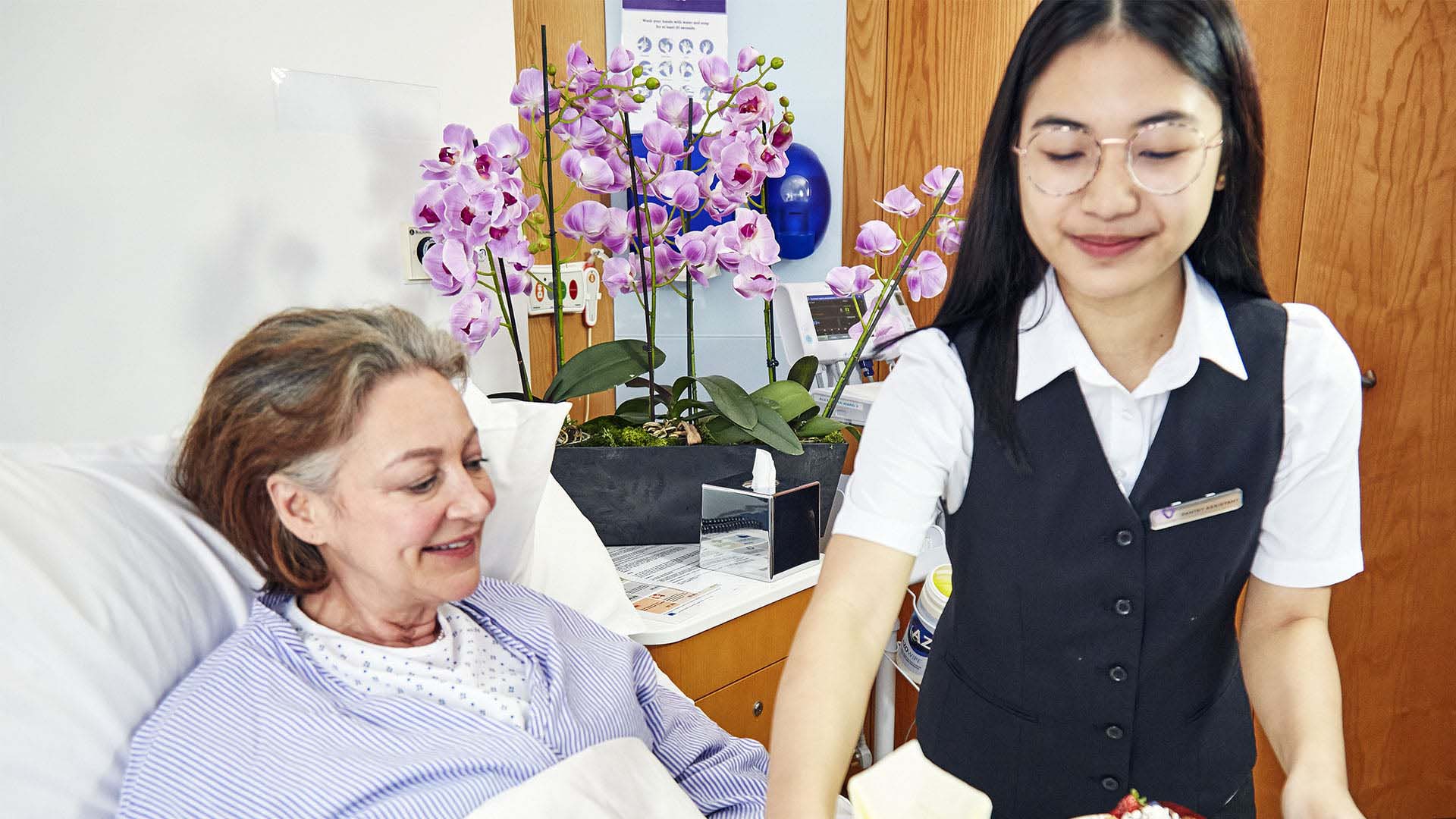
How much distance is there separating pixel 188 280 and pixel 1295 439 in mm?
1335

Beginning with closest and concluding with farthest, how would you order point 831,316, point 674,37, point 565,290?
1. point 565,290
2. point 831,316
3. point 674,37

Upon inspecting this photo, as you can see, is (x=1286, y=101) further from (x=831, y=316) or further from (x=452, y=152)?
(x=452, y=152)

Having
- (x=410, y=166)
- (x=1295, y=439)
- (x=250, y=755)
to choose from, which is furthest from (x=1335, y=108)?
(x=250, y=755)

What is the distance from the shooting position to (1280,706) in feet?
2.87

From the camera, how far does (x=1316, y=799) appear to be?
0.74 metres

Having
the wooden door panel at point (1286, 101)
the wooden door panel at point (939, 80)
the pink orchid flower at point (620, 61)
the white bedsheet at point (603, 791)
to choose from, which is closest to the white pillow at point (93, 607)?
the white bedsheet at point (603, 791)

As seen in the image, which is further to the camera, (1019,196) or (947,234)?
(947,234)

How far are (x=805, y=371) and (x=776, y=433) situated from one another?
26 cm

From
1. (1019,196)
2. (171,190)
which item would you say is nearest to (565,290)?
(171,190)

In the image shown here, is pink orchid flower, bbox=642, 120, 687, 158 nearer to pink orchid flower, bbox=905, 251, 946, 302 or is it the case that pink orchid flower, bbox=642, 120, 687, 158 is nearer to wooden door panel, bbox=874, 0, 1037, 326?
pink orchid flower, bbox=905, 251, 946, 302

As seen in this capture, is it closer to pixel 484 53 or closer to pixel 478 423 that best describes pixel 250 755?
pixel 478 423

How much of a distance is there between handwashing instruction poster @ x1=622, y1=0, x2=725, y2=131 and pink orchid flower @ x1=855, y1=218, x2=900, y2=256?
1364mm

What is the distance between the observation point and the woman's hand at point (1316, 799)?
0.73 meters

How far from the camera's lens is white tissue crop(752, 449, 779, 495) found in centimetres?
158
